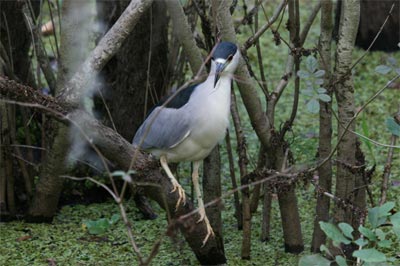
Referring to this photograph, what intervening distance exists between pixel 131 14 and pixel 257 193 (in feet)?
3.44

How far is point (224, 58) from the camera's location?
2.75m

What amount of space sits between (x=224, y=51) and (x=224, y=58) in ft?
0.09

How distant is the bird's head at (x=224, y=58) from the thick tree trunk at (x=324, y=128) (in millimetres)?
511

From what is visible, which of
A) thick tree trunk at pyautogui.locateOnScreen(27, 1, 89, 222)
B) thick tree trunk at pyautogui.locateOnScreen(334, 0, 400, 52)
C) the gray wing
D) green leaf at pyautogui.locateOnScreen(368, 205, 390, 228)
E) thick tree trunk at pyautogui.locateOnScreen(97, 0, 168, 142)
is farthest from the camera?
thick tree trunk at pyautogui.locateOnScreen(334, 0, 400, 52)

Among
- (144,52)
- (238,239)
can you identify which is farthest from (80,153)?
(238,239)

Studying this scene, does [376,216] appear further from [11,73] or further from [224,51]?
[11,73]

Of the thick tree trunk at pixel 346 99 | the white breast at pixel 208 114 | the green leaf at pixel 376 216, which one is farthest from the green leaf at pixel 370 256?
the white breast at pixel 208 114

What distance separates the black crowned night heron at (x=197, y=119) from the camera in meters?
2.81

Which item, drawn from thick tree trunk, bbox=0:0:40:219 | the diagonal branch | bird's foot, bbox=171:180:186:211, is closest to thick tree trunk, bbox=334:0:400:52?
thick tree trunk, bbox=0:0:40:219

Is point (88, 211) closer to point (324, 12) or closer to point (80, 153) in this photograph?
point (80, 153)

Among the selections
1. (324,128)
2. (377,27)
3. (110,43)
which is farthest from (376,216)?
(377,27)

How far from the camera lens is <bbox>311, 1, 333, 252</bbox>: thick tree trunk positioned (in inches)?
129

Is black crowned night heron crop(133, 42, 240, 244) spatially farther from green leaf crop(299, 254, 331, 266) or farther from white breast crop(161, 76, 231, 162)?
green leaf crop(299, 254, 331, 266)

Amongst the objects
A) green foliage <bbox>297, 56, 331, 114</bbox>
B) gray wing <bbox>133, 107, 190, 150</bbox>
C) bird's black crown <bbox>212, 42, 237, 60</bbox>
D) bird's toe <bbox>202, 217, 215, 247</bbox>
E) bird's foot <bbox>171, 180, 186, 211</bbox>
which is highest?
bird's black crown <bbox>212, 42, 237, 60</bbox>
